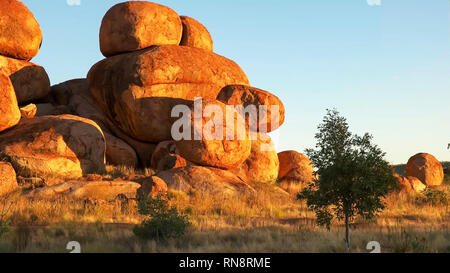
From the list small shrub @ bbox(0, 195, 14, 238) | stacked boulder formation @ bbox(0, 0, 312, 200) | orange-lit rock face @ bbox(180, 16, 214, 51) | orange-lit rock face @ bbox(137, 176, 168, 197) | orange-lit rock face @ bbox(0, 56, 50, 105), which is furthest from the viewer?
orange-lit rock face @ bbox(180, 16, 214, 51)

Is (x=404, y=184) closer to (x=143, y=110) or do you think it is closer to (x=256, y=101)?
(x=256, y=101)

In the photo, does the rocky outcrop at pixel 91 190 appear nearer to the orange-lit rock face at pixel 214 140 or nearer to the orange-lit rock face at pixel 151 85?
the orange-lit rock face at pixel 214 140

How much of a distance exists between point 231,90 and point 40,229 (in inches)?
497

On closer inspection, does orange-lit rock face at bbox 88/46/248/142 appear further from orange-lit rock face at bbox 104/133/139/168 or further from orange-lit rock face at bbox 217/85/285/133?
orange-lit rock face at bbox 217/85/285/133

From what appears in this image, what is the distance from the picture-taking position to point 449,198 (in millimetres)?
17969

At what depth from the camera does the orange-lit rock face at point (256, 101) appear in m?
20.2

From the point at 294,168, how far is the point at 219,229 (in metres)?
13.1

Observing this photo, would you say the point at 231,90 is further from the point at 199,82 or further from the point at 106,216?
the point at 106,216

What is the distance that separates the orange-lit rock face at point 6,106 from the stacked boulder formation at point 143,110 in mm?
39

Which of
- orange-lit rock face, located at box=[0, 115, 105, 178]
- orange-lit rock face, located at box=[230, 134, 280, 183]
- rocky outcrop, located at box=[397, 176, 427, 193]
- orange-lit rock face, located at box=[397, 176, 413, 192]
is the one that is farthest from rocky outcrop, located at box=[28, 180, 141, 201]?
orange-lit rock face, located at box=[397, 176, 413, 192]

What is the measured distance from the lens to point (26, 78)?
20656mm

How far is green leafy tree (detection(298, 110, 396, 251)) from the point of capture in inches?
339

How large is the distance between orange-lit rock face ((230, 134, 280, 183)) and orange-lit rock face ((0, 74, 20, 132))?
9.41 meters
